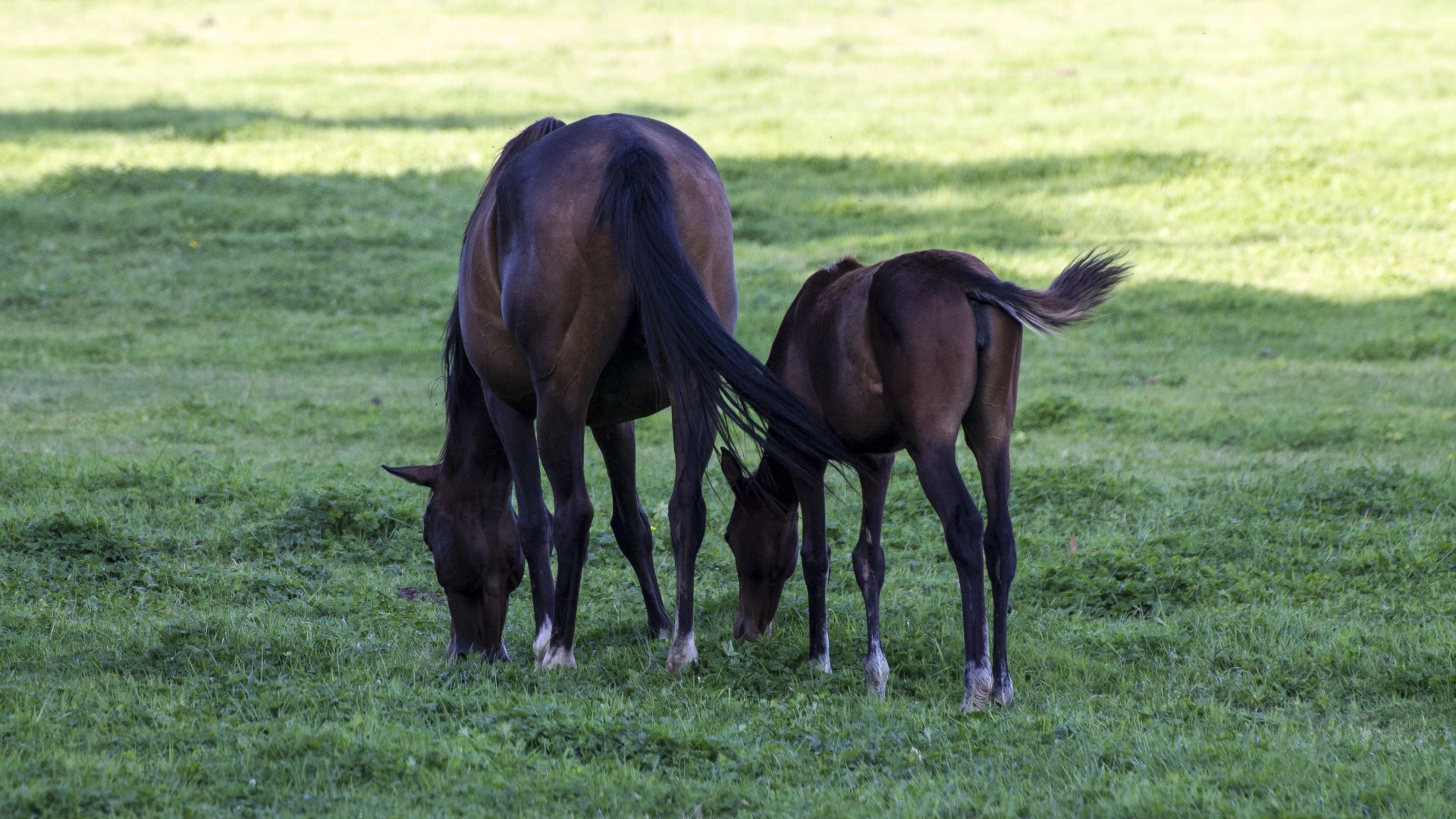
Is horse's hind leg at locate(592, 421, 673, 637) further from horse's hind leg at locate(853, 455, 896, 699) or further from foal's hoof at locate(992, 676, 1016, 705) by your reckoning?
foal's hoof at locate(992, 676, 1016, 705)

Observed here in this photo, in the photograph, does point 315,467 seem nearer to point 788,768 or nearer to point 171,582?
point 171,582

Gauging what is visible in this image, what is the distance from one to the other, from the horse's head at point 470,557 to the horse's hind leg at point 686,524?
1000 mm

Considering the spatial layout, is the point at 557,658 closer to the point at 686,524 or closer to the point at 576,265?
the point at 686,524

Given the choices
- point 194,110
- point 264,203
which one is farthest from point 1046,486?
point 194,110

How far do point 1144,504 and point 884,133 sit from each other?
14.2m

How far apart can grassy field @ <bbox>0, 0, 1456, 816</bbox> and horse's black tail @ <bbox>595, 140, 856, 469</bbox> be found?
971 millimetres

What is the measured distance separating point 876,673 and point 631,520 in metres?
1.47

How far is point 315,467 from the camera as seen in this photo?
9.25 m

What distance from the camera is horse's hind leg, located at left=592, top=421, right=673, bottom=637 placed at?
625cm

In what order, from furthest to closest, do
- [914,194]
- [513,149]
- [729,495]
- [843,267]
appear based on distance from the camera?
[914,194] < [729,495] < [513,149] < [843,267]

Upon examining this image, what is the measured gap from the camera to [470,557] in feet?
19.8

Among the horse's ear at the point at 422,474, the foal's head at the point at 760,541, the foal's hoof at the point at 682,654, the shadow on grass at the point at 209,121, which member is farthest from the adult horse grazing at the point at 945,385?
the shadow on grass at the point at 209,121

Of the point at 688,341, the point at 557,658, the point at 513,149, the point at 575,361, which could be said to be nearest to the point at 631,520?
the point at 557,658

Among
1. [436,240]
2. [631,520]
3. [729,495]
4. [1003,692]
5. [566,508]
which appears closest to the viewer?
[1003,692]
